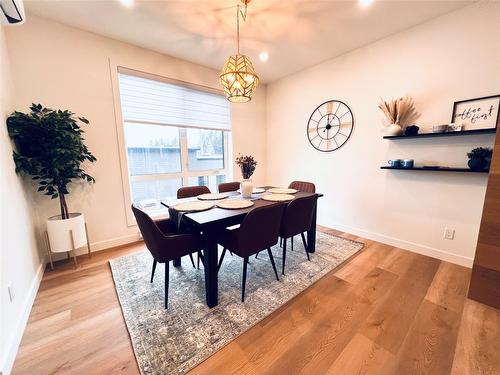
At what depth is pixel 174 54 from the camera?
9.78 feet

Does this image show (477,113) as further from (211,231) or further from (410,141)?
(211,231)

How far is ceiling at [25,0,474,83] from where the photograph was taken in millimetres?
2025

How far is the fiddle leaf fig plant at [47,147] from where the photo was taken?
6.22ft

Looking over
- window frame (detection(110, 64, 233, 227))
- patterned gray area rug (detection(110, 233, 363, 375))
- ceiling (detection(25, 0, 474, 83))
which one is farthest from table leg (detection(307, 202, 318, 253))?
ceiling (detection(25, 0, 474, 83))

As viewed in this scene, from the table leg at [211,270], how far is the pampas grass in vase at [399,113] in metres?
2.46

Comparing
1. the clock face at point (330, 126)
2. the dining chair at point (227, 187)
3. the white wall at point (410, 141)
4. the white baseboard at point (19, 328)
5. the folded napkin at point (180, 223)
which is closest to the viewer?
the white baseboard at point (19, 328)

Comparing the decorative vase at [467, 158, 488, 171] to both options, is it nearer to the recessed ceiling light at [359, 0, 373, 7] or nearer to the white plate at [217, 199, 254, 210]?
the recessed ceiling light at [359, 0, 373, 7]

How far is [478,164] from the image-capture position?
197cm

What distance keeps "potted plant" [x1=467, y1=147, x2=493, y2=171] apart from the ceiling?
57.5 inches

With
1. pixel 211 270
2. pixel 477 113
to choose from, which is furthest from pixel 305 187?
pixel 477 113

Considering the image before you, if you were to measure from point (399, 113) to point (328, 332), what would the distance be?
2.48 meters

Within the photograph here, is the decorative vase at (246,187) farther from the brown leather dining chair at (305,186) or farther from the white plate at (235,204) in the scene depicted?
the brown leather dining chair at (305,186)

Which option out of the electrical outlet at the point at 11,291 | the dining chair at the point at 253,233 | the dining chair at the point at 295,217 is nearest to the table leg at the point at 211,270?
the dining chair at the point at 253,233

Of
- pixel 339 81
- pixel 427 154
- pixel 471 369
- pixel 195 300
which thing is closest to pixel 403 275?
pixel 471 369
